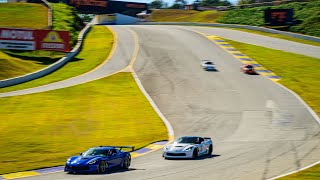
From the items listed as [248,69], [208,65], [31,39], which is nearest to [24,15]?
[31,39]

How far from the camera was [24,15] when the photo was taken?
90.4 metres

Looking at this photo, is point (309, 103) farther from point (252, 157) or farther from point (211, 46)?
point (211, 46)

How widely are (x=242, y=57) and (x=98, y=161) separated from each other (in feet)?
160

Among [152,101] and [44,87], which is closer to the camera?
[152,101]

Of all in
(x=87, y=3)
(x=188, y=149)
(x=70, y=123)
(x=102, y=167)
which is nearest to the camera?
(x=102, y=167)

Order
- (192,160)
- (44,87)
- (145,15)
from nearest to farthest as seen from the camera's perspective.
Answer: (192,160), (44,87), (145,15)

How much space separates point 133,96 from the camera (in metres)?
49.3

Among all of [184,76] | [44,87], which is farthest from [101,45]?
[44,87]

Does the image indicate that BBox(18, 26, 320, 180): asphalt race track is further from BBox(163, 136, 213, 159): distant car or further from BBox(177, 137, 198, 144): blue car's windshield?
BBox(177, 137, 198, 144): blue car's windshield

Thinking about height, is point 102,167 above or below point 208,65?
above

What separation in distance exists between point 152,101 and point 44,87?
35.6 feet

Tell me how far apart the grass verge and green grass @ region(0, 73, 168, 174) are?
14.4m

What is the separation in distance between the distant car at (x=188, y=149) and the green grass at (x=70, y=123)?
4063 mm

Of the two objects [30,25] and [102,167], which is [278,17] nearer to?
[30,25]
